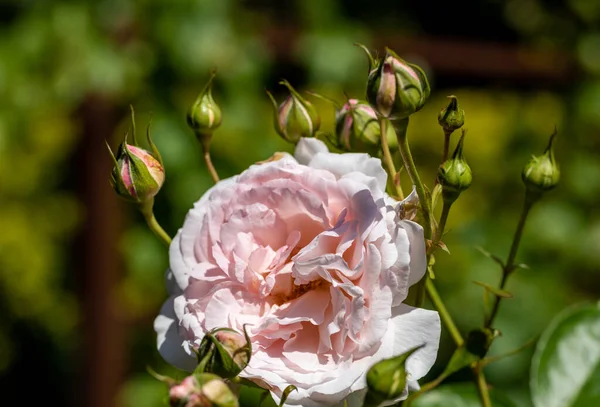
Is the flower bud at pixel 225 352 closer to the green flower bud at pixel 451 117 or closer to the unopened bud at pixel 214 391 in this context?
the unopened bud at pixel 214 391

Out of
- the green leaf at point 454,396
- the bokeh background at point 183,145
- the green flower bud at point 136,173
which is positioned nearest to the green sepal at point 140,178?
the green flower bud at point 136,173

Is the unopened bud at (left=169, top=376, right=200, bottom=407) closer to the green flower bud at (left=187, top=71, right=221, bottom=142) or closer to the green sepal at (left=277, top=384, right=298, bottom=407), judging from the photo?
the green sepal at (left=277, top=384, right=298, bottom=407)

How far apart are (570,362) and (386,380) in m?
0.36

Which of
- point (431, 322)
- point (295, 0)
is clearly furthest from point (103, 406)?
point (431, 322)

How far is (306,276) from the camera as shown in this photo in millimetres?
583

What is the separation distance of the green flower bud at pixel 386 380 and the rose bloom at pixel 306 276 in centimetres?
4

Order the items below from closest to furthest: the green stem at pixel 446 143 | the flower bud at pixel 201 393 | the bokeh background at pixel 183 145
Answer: the flower bud at pixel 201 393 < the green stem at pixel 446 143 < the bokeh background at pixel 183 145

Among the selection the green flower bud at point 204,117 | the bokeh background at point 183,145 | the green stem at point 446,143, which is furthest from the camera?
the bokeh background at point 183,145

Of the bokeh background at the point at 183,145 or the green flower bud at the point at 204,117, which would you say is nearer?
the green flower bud at the point at 204,117

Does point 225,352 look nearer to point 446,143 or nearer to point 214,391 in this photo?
point 214,391

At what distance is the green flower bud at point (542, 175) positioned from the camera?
659mm

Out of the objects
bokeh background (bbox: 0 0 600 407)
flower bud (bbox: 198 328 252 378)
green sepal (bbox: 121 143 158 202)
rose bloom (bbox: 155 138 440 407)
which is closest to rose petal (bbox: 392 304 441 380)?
rose bloom (bbox: 155 138 440 407)

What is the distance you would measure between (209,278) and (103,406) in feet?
4.84

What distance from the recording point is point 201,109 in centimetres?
71
